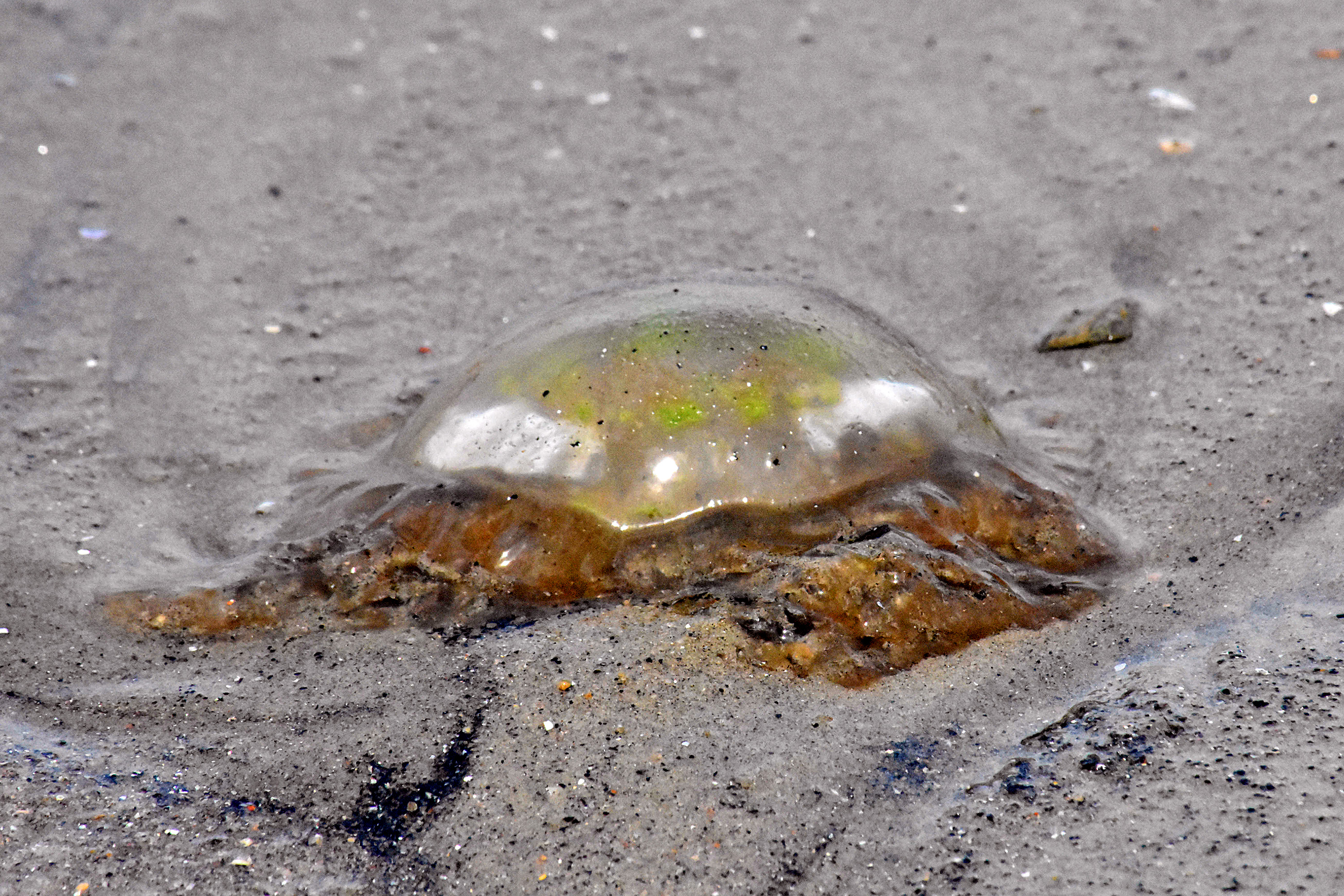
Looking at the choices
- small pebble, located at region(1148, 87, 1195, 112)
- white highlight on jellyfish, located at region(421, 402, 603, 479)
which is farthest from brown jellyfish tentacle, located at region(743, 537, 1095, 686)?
small pebble, located at region(1148, 87, 1195, 112)

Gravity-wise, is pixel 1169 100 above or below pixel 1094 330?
above

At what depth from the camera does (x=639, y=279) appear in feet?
12.5

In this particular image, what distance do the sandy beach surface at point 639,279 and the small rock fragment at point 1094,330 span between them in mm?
69

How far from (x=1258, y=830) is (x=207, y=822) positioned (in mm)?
2050

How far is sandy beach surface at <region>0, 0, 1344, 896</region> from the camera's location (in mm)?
2314

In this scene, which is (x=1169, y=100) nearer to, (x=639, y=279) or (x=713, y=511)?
(x=639, y=279)

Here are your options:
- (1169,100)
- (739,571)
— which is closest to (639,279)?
(739,571)

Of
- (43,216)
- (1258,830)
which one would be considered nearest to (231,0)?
(43,216)

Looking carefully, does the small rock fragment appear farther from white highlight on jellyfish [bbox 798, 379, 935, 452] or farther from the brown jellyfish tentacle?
the brown jellyfish tentacle

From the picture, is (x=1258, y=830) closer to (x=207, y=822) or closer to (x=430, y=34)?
(x=207, y=822)

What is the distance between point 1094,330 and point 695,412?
1.71 metres

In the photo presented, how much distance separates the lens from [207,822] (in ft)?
7.72

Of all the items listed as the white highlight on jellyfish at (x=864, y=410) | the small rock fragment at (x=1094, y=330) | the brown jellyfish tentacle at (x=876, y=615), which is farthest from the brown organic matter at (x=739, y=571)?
the small rock fragment at (x=1094, y=330)

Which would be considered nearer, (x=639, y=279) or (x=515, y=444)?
(x=515, y=444)
